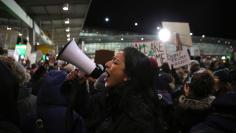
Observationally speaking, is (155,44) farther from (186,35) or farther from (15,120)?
(15,120)

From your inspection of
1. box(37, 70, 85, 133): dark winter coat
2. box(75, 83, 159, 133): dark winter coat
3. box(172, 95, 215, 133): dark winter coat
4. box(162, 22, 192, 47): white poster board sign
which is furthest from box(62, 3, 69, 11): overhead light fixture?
box(75, 83, 159, 133): dark winter coat

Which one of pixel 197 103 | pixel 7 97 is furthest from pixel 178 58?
pixel 7 97

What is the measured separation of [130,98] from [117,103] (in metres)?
0.16

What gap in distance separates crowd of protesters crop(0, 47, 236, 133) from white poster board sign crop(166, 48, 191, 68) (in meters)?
4.08

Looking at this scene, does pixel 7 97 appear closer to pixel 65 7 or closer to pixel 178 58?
pixel 178 58

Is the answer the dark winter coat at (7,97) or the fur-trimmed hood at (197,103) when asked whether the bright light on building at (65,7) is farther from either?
the dark winter coat at (7,97)

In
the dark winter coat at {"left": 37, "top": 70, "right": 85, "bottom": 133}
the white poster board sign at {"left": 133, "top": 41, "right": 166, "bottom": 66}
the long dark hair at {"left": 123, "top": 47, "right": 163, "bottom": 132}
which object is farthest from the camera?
the white poster board sign at {"left": 133, "top": 41, "right": 166, "bottom": 66}

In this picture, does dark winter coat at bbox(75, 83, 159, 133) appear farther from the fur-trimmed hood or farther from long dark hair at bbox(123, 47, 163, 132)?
the fur-trimmed hood

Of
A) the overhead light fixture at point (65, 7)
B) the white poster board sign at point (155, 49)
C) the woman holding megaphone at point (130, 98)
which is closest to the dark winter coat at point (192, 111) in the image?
the woman holding megaphone at point (130, 98)

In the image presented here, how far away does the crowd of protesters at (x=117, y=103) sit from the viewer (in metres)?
2.68

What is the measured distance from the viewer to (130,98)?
9.45 ft

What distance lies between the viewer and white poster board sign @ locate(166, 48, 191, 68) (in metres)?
9.36

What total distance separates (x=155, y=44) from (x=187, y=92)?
6010 mm

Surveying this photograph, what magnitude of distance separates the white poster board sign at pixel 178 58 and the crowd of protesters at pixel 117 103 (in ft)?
13.4
